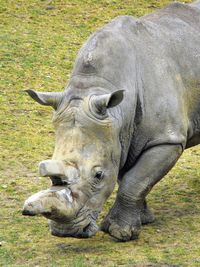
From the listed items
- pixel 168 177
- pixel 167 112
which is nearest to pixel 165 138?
pixel 167 112

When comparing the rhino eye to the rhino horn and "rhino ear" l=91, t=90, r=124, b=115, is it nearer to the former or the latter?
the rhino horn

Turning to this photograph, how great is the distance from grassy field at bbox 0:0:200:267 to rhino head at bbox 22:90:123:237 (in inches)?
15.3

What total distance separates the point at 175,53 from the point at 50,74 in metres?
6.10

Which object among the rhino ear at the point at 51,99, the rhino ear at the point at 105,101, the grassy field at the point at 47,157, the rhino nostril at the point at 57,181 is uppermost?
the rhino ear at the point at 105,101

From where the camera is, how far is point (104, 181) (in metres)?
8.25

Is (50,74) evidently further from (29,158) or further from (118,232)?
(118,232)

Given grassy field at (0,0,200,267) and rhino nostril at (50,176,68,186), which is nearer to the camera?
rhino nostril at (50,176,68,186)

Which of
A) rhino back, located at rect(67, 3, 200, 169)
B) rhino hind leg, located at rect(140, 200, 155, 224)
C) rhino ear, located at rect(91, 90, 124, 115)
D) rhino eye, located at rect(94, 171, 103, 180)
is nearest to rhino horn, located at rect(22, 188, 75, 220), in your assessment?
rhino eye, located at rect(94, 171, 103, 180)

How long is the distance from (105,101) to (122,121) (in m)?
0.42

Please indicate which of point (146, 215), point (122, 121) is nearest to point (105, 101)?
point (122, 121)

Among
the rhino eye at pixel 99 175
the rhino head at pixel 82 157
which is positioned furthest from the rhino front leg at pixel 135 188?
the rhino eye at pixel 99 175

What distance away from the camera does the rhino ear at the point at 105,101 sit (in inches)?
317

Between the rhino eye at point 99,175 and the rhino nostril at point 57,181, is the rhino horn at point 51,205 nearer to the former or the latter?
the rhino nostril at point 57,181

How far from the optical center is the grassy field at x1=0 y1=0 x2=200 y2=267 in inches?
331
